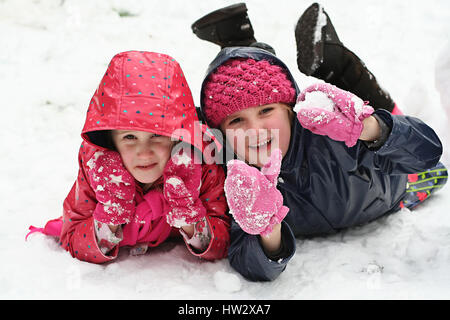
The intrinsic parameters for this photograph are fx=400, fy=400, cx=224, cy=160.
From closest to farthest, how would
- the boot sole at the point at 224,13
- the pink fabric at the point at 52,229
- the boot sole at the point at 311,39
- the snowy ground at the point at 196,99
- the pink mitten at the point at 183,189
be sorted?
the snowy ground at the point at 196,99 → the pink mitten at the point at 183,189 → the pink fabric at the point at 52,229 → the boot sole at the point at 311,39 → the boot sole at the point at 224,13

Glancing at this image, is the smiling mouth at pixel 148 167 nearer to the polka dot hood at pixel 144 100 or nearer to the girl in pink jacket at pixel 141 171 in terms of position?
the girl in pink jacket at pixel 141 171

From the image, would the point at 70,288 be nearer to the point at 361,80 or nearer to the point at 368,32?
the point at 361,80

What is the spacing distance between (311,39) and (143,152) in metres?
1.15

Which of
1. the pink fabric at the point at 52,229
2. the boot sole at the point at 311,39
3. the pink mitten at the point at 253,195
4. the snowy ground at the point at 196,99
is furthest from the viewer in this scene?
the boot sole at the point at 311,39

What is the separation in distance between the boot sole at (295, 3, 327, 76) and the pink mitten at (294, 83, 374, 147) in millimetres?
681

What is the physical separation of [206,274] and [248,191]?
1.45ft

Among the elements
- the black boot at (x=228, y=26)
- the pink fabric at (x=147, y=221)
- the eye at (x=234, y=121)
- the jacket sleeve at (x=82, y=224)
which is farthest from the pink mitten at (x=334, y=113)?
the black boot at (x=228, y=26)

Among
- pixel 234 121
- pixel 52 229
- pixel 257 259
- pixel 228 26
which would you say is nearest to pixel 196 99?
pixel 228 26

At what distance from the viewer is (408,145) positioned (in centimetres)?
150

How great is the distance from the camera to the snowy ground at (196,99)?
4.55ft

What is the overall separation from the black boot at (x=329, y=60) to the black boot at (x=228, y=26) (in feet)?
1.17

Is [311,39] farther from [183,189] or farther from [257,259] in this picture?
[257,259]

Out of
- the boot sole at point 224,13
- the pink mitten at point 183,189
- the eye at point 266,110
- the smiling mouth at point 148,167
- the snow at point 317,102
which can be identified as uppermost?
the boot sole at point 224,13

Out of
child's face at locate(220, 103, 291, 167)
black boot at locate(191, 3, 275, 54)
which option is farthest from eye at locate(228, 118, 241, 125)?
black boot at locate(191, 3, 275, 54)
